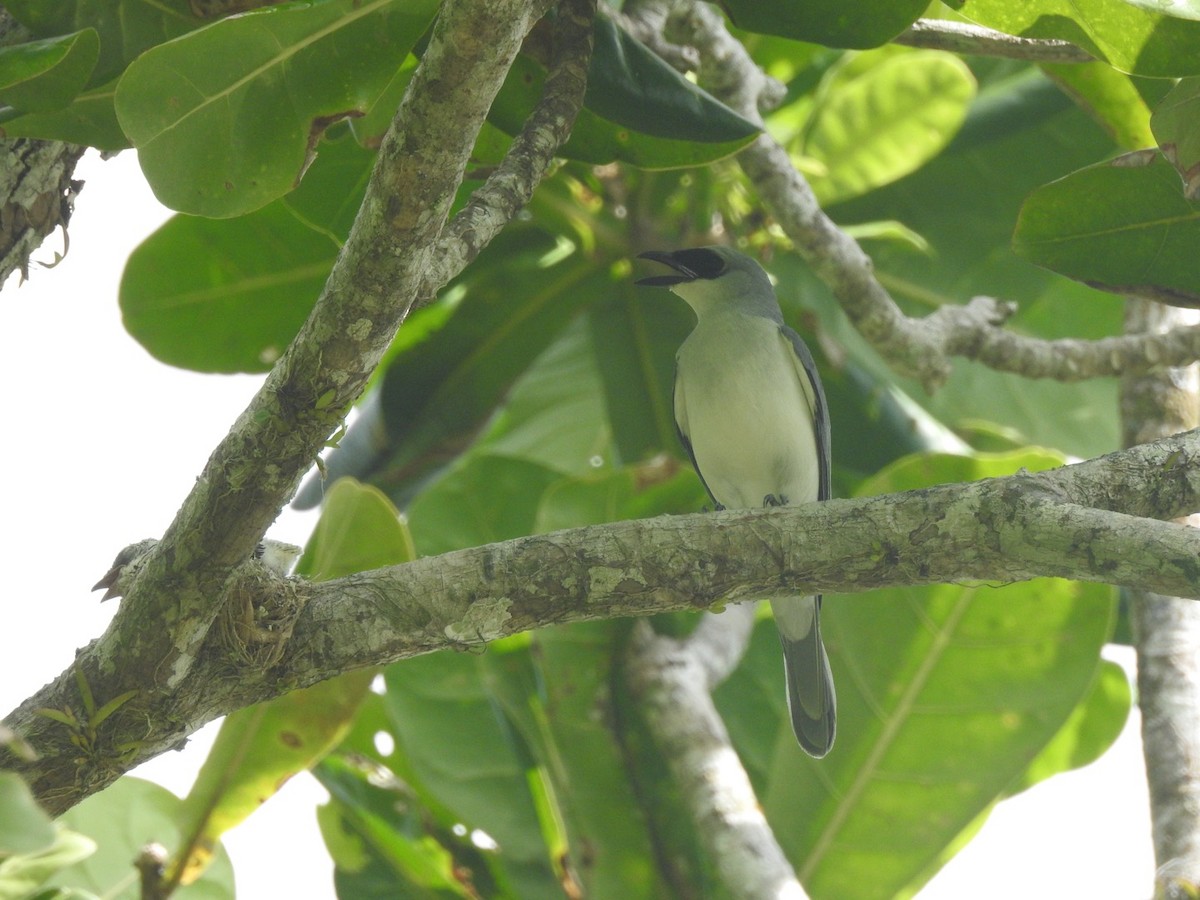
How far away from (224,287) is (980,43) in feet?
8.80

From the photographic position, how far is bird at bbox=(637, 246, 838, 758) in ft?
13.1

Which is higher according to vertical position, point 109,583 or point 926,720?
point 926,720

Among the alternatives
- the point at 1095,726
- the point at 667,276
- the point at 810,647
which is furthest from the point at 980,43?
the point at 1095,726

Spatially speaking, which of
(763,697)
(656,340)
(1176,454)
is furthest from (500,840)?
(1176,454)

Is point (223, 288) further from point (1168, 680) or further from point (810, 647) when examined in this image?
point (1168, 680)

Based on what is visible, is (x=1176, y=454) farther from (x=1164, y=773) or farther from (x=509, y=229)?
(x=509, y=229)

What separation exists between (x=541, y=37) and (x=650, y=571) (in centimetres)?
128

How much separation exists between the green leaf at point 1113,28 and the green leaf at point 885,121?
5.76 ft

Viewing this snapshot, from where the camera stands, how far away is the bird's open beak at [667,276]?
410cm

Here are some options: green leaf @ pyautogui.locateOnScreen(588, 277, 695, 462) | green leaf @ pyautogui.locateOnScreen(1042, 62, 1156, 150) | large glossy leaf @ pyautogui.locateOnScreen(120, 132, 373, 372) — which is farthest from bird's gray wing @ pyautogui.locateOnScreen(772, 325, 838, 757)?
large glossy leaf @ pyautogui.locateOnScreen(120, 132, 373, 372)

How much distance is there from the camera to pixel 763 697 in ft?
15.4

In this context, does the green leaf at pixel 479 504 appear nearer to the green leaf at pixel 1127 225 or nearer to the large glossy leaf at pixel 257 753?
the large glossy leaf at pixel 257 753

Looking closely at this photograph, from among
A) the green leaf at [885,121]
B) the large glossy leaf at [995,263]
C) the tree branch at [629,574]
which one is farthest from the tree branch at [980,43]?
the large glossy leaf at [995,263]

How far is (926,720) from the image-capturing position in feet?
12.2
